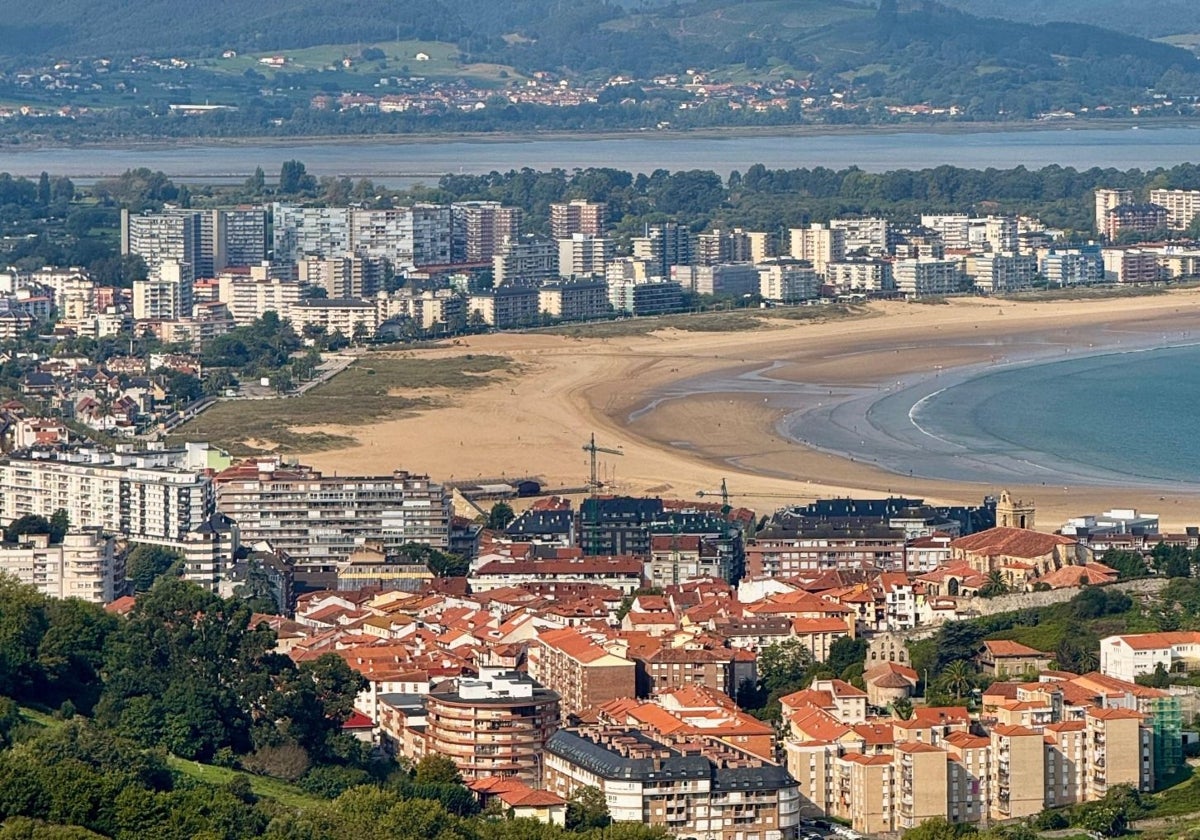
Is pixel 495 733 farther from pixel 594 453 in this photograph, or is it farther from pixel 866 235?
pixel 866 235

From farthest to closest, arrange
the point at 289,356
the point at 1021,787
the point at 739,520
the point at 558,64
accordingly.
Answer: the point at 558,64 < the point at 289,356 < the point at 739,520 < the point at 1021,787

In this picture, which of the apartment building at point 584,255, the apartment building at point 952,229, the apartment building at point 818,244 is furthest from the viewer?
the apartment building at point 952,229

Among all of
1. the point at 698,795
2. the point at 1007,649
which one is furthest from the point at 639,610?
the point at 698,795

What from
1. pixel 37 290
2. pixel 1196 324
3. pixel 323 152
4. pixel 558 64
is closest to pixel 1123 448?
pixel 1196 324

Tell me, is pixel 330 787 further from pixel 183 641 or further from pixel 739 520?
pixel 739 520

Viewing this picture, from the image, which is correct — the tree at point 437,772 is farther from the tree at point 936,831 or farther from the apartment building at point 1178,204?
the apartment building at point 1178,204

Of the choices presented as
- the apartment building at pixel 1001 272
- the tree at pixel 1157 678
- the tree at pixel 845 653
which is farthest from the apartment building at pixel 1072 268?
the tree at pixel 1157 678
